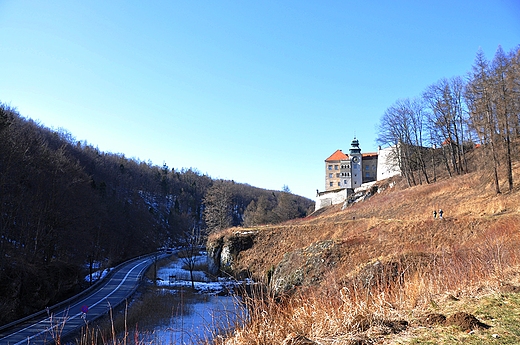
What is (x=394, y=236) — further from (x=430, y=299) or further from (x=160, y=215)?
(x=160, y=215)

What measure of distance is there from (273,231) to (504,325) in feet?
106

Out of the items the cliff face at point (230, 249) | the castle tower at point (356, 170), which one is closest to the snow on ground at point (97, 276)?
the cliff face at point (230, 249)

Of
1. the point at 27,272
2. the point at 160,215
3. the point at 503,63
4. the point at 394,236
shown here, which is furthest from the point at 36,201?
the point at 160,215

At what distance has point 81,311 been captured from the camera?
2166 centimetres

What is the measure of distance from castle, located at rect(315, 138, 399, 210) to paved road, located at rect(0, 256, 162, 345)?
3531cm

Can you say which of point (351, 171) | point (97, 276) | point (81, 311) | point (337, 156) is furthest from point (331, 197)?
point (81, 311)

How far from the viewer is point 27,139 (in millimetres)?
33469

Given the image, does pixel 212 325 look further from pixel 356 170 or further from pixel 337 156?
pixel 337 156

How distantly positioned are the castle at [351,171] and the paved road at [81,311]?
35.3 metres

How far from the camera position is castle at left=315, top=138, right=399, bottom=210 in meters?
62.8

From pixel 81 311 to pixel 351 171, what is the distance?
184 ft

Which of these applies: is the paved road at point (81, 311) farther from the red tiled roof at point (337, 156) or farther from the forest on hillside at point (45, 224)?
the red tiled roof at point (337, 156)

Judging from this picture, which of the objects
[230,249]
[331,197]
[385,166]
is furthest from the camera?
[385,166]

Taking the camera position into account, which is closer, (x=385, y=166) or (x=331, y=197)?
(x=331, y=197)
